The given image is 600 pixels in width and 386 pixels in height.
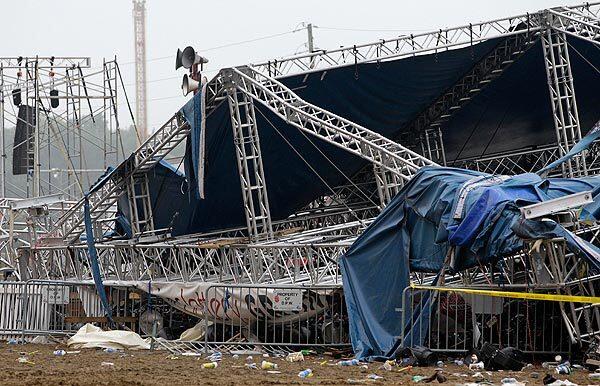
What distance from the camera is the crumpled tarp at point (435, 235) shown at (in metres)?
16.0

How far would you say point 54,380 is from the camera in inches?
543

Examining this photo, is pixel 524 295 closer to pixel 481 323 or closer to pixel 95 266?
pixel 481 323

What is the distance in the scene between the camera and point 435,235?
17.3 metres

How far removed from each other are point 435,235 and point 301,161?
1085cm

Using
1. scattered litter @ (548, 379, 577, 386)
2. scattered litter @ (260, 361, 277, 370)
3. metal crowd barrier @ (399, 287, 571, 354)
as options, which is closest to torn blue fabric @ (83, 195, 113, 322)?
scattered litter @ (260, 361, 277, 370)

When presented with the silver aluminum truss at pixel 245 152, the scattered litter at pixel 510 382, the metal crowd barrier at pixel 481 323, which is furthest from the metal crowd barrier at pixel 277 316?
the scattered litter at pixel 510 382

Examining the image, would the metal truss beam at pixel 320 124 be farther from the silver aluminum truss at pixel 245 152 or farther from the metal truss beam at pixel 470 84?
the metal truss beam at pixel 470 84

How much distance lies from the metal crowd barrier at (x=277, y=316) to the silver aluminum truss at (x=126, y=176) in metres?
6.16

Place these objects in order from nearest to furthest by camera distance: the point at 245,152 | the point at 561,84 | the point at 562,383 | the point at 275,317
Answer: the point at 562,383
the point at 275,317
the point at 245,152
the point at 561,84

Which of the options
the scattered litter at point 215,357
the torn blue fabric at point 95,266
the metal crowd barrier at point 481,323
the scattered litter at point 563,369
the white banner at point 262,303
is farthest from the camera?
the torn blue fabric at point 95,266

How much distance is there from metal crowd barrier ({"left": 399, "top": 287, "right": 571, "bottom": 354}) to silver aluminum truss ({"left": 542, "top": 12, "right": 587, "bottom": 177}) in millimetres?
9840

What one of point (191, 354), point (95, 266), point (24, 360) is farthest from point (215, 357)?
point (95, 266)

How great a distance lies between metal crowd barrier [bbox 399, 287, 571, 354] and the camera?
16.9 metres

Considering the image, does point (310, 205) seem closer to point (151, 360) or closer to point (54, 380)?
point (151, 360)
